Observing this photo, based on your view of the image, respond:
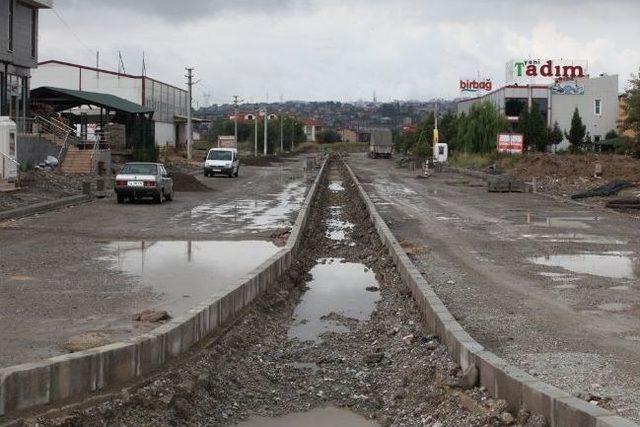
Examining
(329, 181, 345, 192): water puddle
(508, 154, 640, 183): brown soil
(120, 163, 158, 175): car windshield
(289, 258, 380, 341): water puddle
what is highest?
(508, 154, 640, 183): brown soil

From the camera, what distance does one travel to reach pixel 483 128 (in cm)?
7744

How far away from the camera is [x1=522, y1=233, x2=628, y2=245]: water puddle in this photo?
Answer: 65.4ft

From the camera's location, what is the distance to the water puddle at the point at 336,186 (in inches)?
1908

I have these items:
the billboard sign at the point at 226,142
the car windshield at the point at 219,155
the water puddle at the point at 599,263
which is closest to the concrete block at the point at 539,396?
the water puddle at the point at 599,263

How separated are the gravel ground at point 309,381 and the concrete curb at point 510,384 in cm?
12

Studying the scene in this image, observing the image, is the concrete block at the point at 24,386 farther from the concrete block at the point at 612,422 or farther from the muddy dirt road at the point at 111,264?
the concrete block at the point at 612,422

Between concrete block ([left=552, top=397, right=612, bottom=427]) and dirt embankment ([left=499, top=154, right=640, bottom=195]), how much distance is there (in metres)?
34.2

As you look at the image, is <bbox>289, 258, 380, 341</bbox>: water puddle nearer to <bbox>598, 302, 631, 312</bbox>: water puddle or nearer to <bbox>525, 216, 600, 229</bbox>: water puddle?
<bbox>598, 302, 631, 312</bbox>: water puddle

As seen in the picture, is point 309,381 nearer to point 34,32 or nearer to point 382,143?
point 34,32

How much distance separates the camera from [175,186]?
39781mm

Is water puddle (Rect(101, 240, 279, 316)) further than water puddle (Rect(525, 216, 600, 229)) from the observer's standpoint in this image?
No

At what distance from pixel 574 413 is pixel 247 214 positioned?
21.8 metres

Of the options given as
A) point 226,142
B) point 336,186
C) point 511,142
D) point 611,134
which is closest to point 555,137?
point 611,134

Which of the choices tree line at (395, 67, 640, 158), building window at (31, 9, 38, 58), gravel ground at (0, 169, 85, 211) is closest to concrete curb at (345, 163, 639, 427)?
gravel ground at (0, 169, 85, 211)
